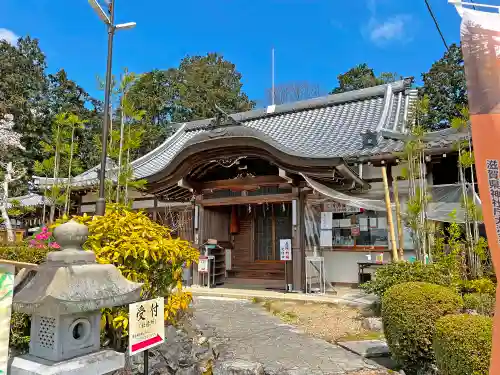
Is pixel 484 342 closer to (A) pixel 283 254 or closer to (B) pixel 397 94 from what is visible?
(A) pixel 283 254

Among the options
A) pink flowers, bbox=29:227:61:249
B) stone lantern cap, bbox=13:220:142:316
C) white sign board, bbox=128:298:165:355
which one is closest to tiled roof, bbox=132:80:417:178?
pink flowers, bbox=29:227:61:249

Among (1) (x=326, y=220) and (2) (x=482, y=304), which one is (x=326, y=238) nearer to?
(1) (x=326, y=220)

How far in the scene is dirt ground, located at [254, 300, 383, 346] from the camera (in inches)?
253

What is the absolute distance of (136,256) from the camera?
4.48 m

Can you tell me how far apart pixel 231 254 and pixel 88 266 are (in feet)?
34.5

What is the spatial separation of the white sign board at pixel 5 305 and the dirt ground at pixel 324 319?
15.3 ft

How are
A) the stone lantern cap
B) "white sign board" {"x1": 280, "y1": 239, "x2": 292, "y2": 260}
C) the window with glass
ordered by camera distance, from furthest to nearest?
1. the window with glass
2. "white sign board" {"x1": 280, "y1": 239, "x2": 292, "y2": 260}
3. the stone lantern cap

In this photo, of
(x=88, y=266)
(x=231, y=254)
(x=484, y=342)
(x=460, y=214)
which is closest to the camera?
(x=88, y=266)

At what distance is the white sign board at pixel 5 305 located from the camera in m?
2.75

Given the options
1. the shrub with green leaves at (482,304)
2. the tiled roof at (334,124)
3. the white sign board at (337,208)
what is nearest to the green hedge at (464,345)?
the shrub with green leaves at (482,304)

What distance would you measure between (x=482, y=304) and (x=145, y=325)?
4.61 metres

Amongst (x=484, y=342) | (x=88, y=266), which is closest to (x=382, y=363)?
(x=484, y=342)

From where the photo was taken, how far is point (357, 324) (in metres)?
7.05

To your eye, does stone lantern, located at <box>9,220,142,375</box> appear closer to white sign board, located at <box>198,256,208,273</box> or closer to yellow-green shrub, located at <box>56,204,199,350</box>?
yellow-green shrub, located at <box>56,204,199,350</box>
